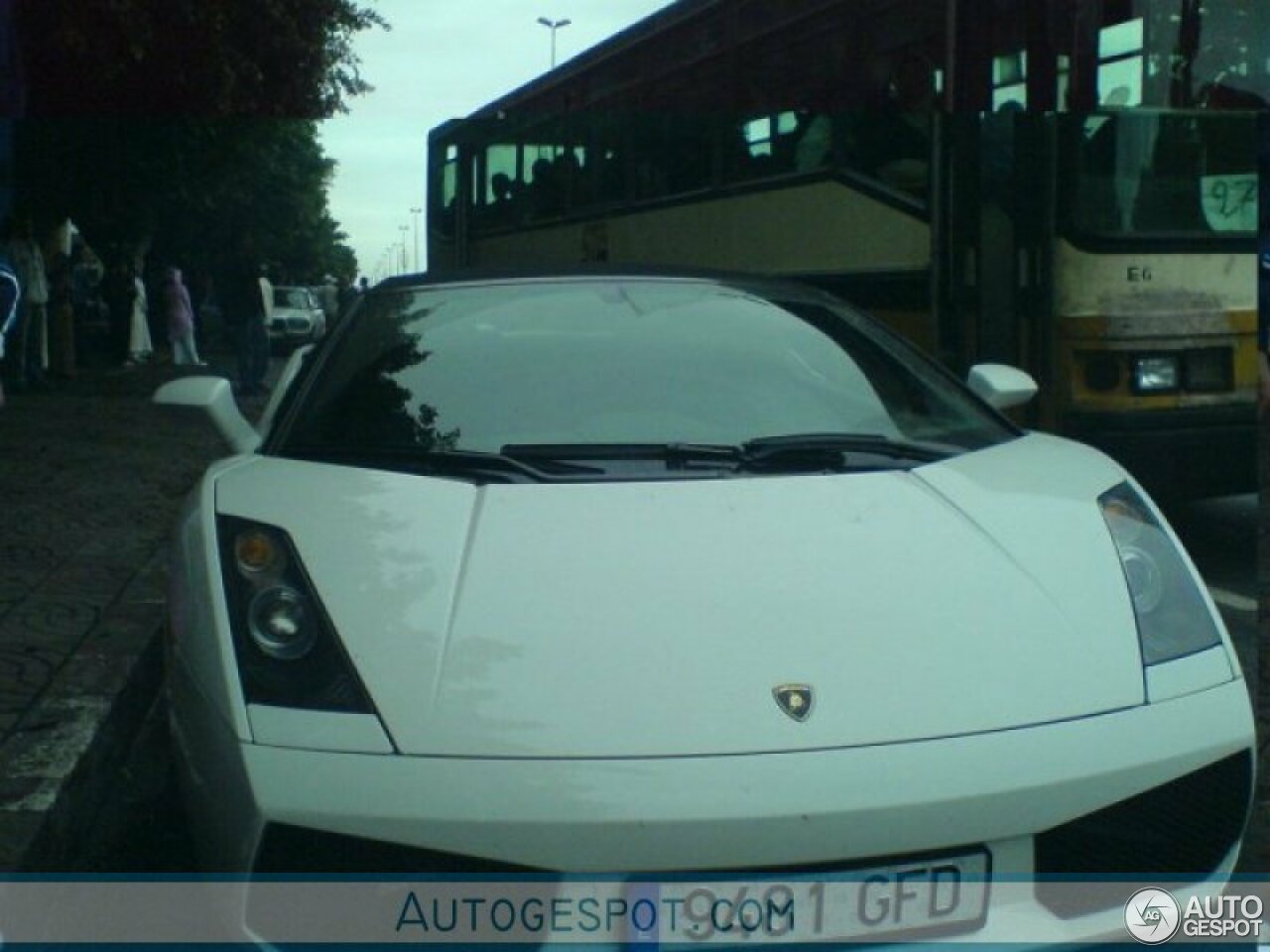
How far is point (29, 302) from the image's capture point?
61.3 feet

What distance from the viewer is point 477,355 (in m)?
4.20

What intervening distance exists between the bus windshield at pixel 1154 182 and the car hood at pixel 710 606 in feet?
15.6

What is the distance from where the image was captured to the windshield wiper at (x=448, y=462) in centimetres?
360

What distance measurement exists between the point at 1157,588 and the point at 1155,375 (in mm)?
4716

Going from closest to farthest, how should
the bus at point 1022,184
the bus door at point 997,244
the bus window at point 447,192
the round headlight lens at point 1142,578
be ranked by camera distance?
the round headlight lens at point 1142,578 < the bus at point 1022,184 < the bus door at point 997,244 < the bus window at point 447,192

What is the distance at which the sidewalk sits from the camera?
161 inches

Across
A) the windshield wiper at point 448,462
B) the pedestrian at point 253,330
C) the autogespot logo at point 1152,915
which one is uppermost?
the pedestrian at point 253,330

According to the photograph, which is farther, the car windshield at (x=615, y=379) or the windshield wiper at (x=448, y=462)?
the car windshield at (x=615, y=379)

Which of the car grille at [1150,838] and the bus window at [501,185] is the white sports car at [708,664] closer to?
the car grille at [1150,838]

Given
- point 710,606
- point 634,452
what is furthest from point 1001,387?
point 710,606

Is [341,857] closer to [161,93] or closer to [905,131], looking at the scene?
[905,131]

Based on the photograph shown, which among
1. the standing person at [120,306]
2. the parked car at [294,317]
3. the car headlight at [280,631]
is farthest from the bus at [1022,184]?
the parked car at [294,317]

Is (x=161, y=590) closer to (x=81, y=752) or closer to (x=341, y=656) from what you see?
(x=81, y=752)

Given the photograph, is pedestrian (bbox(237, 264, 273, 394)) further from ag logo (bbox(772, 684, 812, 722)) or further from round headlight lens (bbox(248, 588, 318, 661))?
ag logo (bbox(772, 684, 812, 722))
